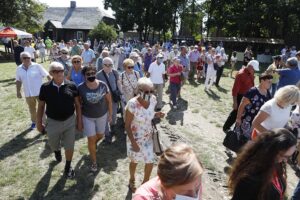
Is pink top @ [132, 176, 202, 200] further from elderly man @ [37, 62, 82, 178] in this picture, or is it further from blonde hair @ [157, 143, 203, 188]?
elderly man @ [37, 62, 82, 178]

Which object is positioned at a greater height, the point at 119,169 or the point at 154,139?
the point at 154,139

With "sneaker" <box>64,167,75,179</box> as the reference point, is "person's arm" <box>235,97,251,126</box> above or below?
above

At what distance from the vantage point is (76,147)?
22.6 ft

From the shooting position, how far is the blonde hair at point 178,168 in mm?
1992

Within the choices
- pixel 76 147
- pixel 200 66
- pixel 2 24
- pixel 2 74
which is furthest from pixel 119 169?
pixel 2 24

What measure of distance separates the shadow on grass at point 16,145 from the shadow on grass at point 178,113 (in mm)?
3646

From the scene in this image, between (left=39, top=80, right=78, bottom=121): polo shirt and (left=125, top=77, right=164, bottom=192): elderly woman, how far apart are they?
Result: 1124 millimetres

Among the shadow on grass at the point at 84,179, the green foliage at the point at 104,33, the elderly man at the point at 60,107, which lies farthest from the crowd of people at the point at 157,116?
the green foliage at the point at 104,33

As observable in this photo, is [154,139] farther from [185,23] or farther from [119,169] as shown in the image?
[185,23]

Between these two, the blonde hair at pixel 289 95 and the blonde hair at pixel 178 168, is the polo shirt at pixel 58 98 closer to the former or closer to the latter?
the blonde hair at pixel 289 95

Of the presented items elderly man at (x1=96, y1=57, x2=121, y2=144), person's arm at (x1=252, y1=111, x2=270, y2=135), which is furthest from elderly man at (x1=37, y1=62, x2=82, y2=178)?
person's arm at (x1=252, y1=111, x2=270, y2=135)

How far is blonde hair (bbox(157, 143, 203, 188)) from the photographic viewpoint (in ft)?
6.54

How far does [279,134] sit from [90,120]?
3403mm

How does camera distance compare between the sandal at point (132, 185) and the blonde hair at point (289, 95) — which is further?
the sandal at point (132, 185)
